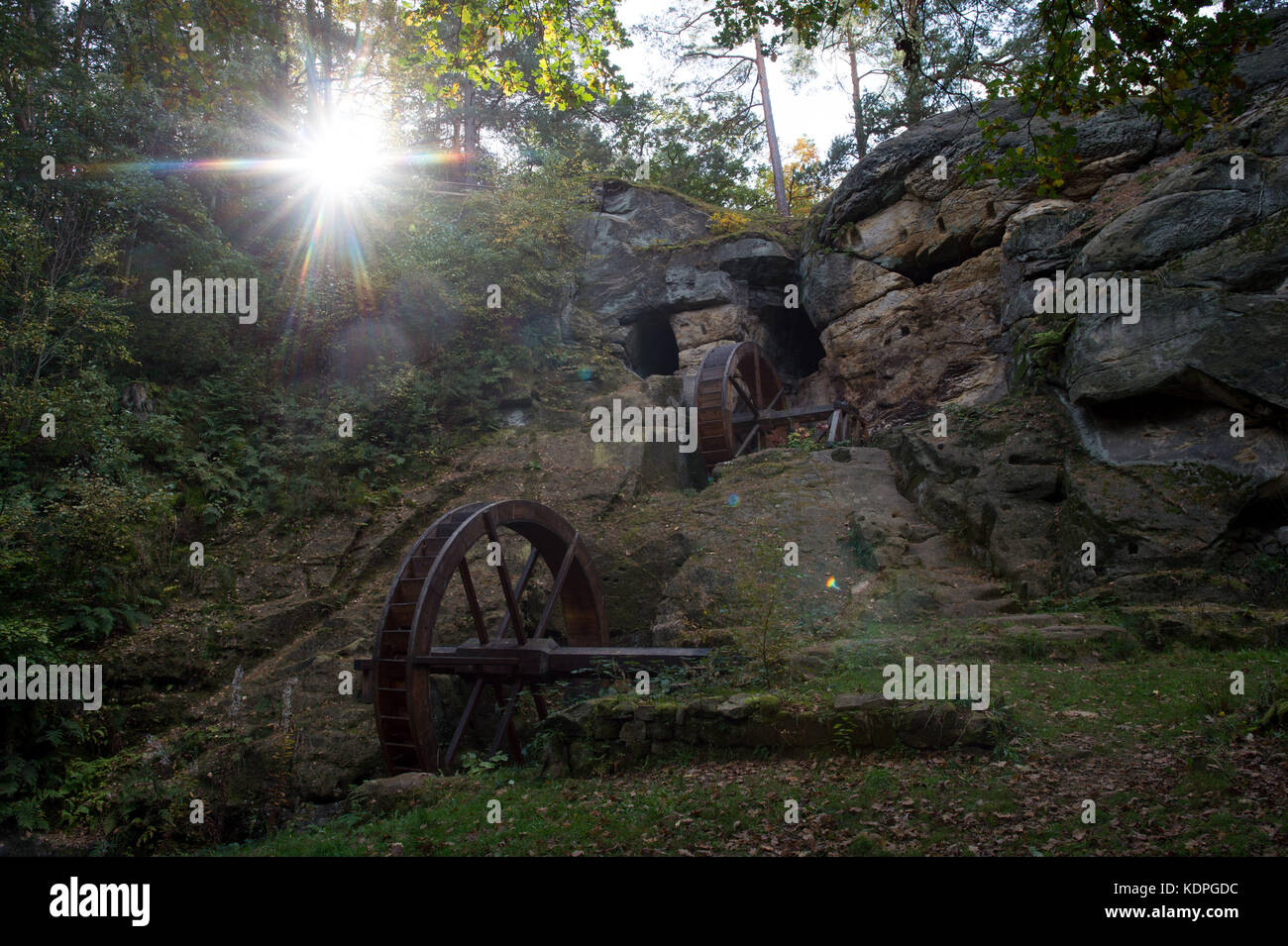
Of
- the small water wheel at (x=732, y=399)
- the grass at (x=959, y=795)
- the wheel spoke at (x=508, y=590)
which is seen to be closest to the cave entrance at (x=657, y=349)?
the small water wheel at (x=732, y=399)

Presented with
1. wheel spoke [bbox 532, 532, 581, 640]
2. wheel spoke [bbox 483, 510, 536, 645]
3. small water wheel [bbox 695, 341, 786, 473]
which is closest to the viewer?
wheel spoke [bbox 483, 510, 536, 645]

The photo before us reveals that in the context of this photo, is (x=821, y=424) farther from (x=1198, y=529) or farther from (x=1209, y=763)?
(x=1209, y=763)

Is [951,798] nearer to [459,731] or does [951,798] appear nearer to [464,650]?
[459,731]

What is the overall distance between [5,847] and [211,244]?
11634 millimetres

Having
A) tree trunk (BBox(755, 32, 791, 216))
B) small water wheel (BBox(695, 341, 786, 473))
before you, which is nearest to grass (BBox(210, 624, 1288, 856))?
small water wheel (BBox(695, 341, 786, 473))

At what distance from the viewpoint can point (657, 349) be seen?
23938 mm

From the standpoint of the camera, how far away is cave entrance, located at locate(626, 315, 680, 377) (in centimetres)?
2273

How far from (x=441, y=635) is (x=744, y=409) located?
11635 millimetres

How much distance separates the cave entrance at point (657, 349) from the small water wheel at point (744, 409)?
3.26 m

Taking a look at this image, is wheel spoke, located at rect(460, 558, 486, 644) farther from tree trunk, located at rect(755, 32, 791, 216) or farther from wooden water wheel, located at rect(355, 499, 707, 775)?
tree trunk, located at rect(755, 32, 791, 216)

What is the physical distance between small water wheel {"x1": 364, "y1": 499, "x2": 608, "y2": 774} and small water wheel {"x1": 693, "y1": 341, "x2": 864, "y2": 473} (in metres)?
6.55

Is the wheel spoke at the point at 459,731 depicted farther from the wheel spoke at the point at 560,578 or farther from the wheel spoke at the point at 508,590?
the wheel spoke at the point at 560,578

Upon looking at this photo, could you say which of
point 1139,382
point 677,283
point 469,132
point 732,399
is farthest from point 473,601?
point 469,132

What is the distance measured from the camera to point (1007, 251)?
15055 millimetres
